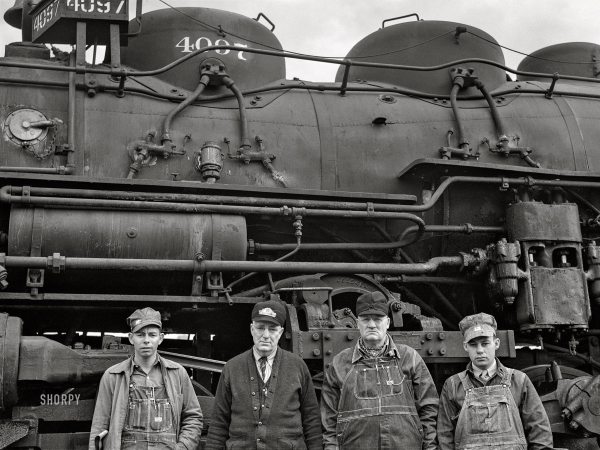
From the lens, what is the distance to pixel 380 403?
16.0 feet

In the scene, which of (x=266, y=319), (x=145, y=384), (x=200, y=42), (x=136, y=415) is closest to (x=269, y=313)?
(x=266, y=319)

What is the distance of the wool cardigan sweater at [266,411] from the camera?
473 centimetres

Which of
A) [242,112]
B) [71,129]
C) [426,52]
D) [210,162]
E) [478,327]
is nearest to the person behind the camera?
Answer: [478,327]

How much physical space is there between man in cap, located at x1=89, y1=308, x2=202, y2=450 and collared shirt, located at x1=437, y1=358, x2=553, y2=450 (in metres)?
1.52

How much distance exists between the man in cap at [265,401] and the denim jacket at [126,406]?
26 centimetres

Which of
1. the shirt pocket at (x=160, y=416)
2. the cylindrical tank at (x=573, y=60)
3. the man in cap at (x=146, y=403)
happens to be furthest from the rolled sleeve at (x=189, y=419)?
the cylindrical tank at (x=573, y=60)

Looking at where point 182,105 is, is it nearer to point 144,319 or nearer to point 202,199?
point 202,199

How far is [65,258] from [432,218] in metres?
3.34

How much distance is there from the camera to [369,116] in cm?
763

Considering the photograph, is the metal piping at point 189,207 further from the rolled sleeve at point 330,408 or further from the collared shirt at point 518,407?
the collared shirt at point 518,407

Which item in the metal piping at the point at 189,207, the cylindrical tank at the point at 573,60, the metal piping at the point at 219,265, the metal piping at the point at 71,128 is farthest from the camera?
the cylindrical tank at the point at 573,60

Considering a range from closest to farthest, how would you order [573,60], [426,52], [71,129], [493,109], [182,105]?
[71,129] → [182,105] → [493,109] → [426,52] → [573,60]

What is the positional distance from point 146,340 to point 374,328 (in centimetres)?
141

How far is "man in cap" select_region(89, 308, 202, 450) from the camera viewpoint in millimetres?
4902
